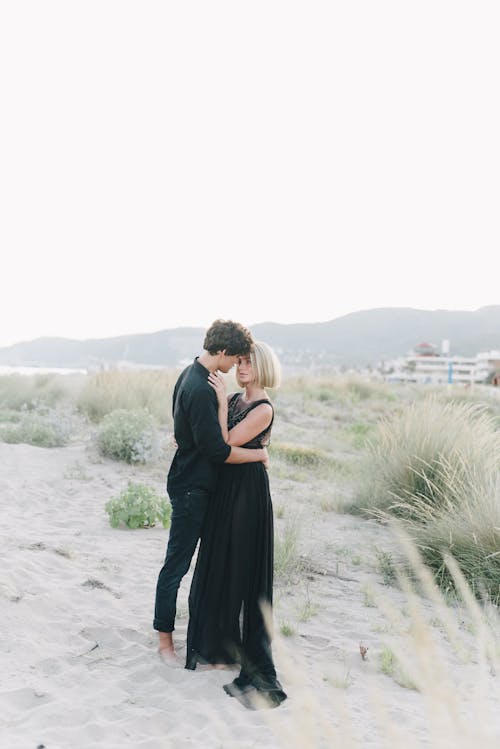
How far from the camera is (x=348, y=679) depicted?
3.96m

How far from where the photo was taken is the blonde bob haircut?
3846mm

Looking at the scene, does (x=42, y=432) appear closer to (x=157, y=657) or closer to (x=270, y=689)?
(x=157, y=657)

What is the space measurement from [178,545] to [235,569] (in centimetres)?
36

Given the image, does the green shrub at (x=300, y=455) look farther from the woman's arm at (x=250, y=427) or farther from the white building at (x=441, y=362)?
the white building at (x=441, y=362)

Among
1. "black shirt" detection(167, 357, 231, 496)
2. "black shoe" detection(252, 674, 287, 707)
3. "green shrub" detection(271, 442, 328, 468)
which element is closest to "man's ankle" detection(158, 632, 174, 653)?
"black shoe" detection(252, 674, 287, 707)

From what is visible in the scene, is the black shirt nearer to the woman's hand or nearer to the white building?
the woman's hand

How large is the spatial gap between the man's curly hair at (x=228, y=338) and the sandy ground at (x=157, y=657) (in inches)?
58.5

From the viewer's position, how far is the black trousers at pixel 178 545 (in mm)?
3943

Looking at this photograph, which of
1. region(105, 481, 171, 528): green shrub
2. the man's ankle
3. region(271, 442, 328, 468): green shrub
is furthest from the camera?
region(271, 442, 328, 468): green shrub

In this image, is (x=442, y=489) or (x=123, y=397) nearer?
(x=442, y=489)

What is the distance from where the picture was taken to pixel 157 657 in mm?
4164

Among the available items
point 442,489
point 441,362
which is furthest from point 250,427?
point 441,362

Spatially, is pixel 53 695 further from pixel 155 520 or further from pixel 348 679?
pixel 155 520

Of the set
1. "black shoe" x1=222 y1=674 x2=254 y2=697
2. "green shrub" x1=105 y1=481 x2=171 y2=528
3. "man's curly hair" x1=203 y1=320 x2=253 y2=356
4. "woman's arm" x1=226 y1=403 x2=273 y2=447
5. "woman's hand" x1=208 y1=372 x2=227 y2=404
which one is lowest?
"black shoe" x1=222 y1=674 x2=254 y2=697
